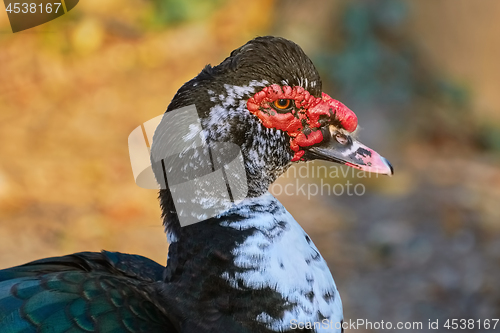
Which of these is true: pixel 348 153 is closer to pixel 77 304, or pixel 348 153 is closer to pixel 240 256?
pixel 240 256

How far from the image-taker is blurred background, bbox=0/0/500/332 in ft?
15.1

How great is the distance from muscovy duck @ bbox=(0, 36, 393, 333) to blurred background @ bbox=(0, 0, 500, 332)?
99.0 inches

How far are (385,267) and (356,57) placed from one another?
3293 mm

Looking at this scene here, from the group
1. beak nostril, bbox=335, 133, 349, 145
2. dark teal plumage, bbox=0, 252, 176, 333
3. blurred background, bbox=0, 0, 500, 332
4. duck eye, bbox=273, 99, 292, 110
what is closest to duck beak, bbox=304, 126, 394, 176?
beak nostril, bbox=335, 133, 349, 145

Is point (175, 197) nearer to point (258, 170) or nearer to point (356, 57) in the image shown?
point (258, 170)

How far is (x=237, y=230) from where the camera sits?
1934 mm

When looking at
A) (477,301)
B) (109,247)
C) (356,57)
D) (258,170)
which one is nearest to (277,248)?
(258,170)

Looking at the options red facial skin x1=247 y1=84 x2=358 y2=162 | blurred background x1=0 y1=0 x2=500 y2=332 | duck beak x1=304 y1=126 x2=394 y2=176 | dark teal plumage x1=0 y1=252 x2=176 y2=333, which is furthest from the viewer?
blurred background x1=0 y1=0 x2=500 y2=332

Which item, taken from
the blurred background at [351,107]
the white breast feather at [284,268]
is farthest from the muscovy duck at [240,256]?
the blurred background at [351,107]

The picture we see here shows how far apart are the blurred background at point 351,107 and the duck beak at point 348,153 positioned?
2.43m

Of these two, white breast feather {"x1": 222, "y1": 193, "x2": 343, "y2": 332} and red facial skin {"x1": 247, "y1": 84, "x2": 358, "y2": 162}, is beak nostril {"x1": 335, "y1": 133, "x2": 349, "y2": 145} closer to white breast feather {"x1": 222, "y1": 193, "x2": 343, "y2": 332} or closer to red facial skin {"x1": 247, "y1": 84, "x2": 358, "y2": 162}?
red facial skin {"x1": 247, "y1": 84, "x2": 358, "y2": 162}

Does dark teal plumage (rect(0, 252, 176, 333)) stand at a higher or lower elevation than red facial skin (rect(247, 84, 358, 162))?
lower

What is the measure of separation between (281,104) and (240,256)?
2.21 feet

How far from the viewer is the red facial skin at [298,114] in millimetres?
2006
